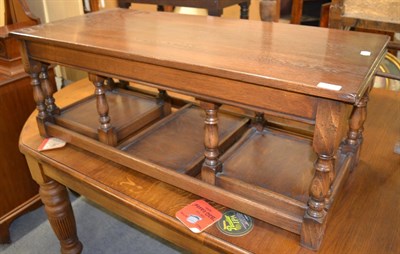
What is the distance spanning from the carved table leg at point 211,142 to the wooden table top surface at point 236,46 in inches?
3.9

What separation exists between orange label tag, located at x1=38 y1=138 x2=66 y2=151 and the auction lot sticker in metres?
0.59

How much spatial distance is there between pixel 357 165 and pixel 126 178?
639 millimetres

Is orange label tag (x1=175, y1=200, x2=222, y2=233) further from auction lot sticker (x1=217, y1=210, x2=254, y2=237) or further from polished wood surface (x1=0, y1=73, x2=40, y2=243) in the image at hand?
polished wood surface (x1=0, y1=73, x2=40, y2=243)

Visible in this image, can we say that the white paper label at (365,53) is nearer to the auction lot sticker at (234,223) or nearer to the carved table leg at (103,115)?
the auction lot sticker at (234,223)

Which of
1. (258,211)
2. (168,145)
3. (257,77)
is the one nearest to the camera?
(257,77)

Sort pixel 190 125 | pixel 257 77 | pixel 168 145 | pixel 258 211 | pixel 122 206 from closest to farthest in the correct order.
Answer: pixel 257 77 < pixel 258 211 < pixel 122 206 < pixel 168 145 < pixel 190 125

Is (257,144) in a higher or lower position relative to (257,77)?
lower

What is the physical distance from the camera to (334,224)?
2.76ft

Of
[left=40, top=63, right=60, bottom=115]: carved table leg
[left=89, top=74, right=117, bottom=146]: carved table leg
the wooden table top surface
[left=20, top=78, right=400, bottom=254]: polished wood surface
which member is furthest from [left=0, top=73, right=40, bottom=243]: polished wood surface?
[left=89, top=74, right=117, bottom=146]: carved table leg

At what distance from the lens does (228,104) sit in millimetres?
753

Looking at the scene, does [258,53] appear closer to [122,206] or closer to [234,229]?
[234,229]

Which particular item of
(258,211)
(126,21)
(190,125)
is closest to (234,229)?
(258,211)

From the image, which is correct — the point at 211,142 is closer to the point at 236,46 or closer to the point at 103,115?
the point at 236,46

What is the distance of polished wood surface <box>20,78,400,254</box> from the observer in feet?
2.63
